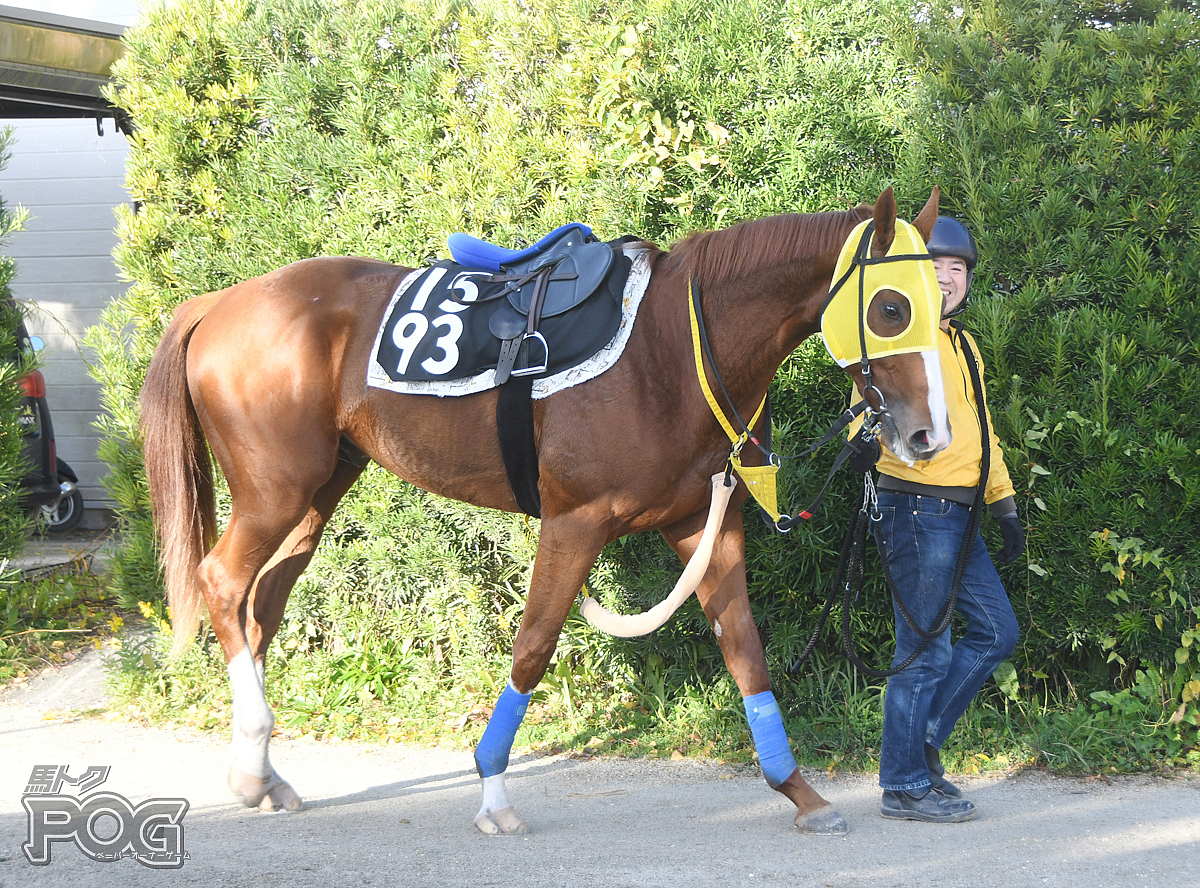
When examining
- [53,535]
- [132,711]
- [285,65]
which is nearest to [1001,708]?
[132,711]

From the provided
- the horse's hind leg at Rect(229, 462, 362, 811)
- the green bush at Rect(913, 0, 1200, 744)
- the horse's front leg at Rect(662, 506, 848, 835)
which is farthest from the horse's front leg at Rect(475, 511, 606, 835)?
the green bush at Rect(913, 0, 1200, 744)

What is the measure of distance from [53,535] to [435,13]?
635 cm

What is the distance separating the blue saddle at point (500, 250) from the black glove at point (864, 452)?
131cm

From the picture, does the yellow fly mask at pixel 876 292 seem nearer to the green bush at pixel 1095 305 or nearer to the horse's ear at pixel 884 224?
the horse's ear at pixel 884 224

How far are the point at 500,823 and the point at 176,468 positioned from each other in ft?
6.51

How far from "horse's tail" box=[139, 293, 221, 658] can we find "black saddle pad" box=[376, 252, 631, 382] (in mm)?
989

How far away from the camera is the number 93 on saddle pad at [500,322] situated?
3.40m

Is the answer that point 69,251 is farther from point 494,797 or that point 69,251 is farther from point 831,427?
point 831,427

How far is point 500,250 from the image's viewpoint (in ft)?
12.6

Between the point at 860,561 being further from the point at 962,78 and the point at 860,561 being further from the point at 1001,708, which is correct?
the point at 962,78

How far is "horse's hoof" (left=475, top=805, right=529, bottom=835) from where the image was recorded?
11.3 ft

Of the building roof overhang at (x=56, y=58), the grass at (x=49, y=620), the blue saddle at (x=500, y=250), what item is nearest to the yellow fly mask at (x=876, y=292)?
the blue saddle at (x=500, y=250)

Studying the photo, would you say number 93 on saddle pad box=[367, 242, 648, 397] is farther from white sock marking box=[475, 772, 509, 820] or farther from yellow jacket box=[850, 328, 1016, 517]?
white sock marking box=[475, 772, 509, 820]

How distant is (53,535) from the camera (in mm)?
8688
